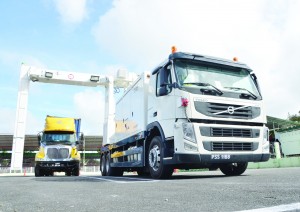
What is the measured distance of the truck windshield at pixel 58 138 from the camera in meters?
15.7

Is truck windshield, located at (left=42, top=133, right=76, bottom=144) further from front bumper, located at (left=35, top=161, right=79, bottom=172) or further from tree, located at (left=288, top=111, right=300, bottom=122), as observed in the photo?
tree, located at (left=288, top=111, right=300, bottom=122)

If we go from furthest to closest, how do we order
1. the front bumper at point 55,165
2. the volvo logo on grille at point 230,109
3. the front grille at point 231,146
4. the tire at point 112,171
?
1. the front bumper at point 55,165
2. the tire at point 112,171
3. the volvo logo on grille at point 230,109
4. the front grille at point 231,146

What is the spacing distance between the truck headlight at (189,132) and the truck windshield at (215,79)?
84cm

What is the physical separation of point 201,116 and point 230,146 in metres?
0.99

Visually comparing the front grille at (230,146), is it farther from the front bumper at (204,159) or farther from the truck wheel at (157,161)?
the truck wheel at (157,161)

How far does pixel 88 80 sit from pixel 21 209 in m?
23.7

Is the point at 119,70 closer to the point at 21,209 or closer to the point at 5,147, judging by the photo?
the point at 21,209

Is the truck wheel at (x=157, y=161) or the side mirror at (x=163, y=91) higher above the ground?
the side mirror at (x=163, y=91)

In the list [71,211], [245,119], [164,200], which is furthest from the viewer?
[245,119]

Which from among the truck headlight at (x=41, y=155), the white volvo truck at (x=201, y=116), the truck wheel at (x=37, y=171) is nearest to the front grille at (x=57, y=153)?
the truck headlight at (x=41, y=155)

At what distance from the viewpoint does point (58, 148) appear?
1537 cm

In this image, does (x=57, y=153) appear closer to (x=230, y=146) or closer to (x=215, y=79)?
(x=215, y=79)

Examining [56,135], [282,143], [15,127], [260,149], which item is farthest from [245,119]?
[282,143]

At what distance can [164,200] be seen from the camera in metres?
3.46
